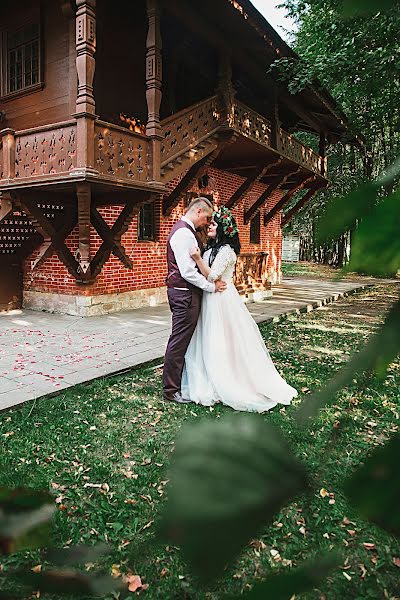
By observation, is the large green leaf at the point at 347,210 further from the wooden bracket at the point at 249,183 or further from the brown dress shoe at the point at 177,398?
the wooden bracket at the point at 249,183

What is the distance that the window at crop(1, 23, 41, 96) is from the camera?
29.8ft

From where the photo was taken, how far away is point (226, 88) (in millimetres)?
9539

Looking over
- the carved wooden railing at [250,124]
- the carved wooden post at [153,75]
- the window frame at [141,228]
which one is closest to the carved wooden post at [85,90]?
the carved wooden post at [153,75]

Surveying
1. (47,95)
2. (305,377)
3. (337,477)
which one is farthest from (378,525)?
(47,95)

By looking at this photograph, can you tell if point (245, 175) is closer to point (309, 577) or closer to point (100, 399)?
point (100, 399)

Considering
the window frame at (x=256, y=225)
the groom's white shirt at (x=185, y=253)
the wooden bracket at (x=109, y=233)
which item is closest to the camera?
the groom's white shirt at (x=185, y=253)

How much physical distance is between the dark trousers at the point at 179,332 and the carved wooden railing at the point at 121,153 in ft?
10.6

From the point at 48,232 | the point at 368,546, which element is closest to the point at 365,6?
the point at 368,546

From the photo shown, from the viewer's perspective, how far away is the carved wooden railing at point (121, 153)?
275 inches

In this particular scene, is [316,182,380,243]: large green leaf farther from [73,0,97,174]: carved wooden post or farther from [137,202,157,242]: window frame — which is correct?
[137,202,157,242]: window frame

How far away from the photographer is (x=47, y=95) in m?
8.89

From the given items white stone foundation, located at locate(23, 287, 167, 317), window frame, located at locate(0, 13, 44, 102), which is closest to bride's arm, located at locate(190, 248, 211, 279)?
white stone foundation, located at locate(23, 287, 167, 317)

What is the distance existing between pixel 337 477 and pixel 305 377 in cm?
526

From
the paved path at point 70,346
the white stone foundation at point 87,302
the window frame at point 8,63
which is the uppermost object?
the window frame at point 8,63
